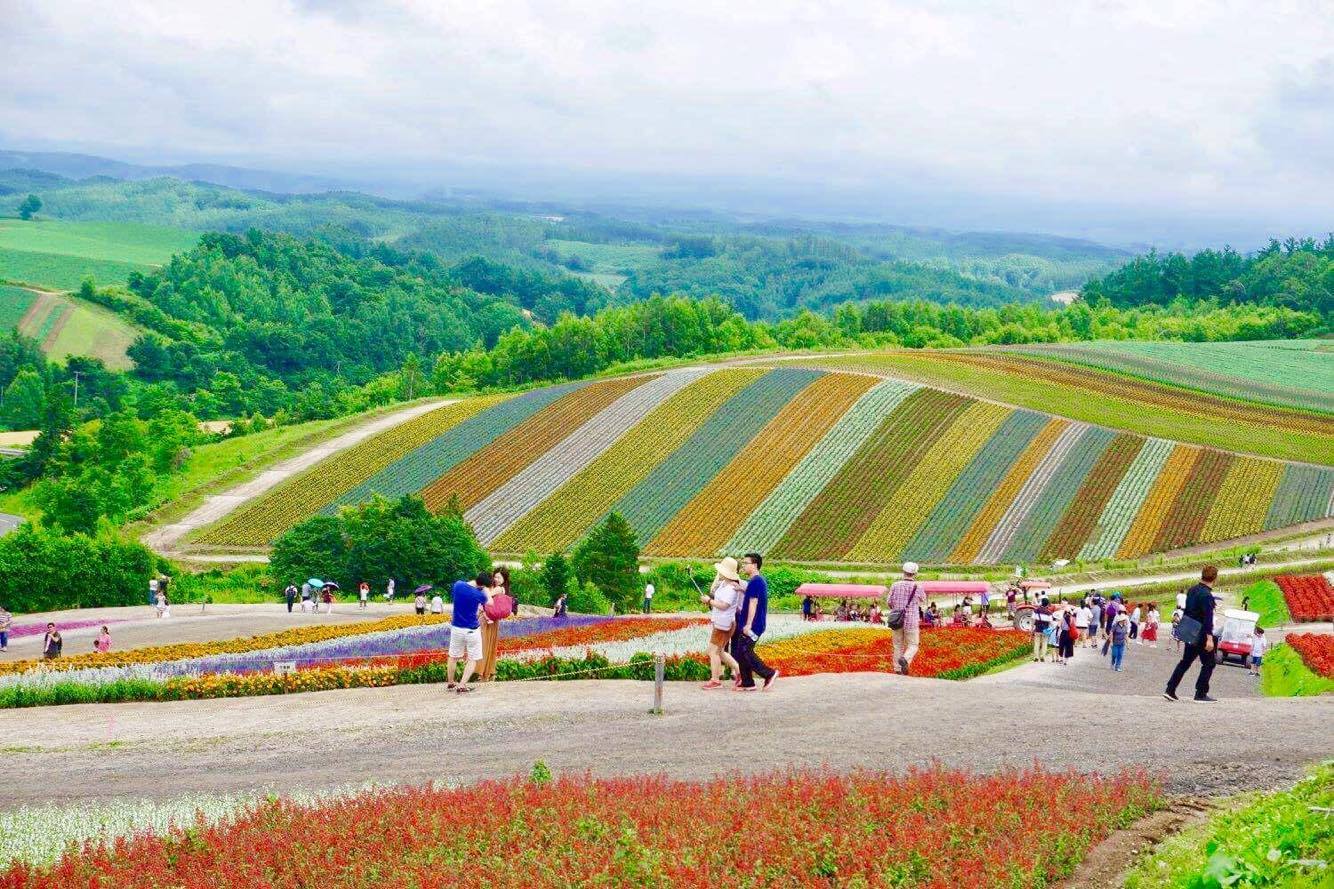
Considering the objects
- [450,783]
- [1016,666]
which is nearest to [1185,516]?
[1016,666]

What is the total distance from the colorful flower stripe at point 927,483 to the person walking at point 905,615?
138 feet

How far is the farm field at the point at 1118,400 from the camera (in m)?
88.9

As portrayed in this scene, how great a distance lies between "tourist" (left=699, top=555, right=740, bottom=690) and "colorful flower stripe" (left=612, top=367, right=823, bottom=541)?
48.3 meters

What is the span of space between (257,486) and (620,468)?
22.0 metres

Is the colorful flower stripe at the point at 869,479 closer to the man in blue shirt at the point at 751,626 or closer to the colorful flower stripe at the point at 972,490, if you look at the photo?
the colorful flower stripe at the point at 972,490

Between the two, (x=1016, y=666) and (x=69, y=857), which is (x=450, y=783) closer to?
(x=69, y=857)

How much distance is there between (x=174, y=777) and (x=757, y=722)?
8.36 meters

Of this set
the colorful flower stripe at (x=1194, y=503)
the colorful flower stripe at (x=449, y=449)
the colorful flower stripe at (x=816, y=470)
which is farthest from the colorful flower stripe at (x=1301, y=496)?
the colorful flower stripe at (x=449, y=449)

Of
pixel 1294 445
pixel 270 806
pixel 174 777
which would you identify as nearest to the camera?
pixel 270 806

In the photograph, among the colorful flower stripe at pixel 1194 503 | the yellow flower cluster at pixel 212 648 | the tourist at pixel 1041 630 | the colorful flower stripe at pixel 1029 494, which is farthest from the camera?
the colorful flower stripe at pixel 1029 494

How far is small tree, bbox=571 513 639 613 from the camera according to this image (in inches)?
2371

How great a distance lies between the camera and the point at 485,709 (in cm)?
2423

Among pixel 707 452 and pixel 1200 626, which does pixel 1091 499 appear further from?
pixel 1200 626

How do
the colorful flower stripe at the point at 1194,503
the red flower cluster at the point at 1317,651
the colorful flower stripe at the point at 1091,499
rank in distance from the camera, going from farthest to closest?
the colorful flower stripe at the point at 1194,503
the colorful flower stripe at the point at 1091,499
the red flower cluster at the point at 1317,651
